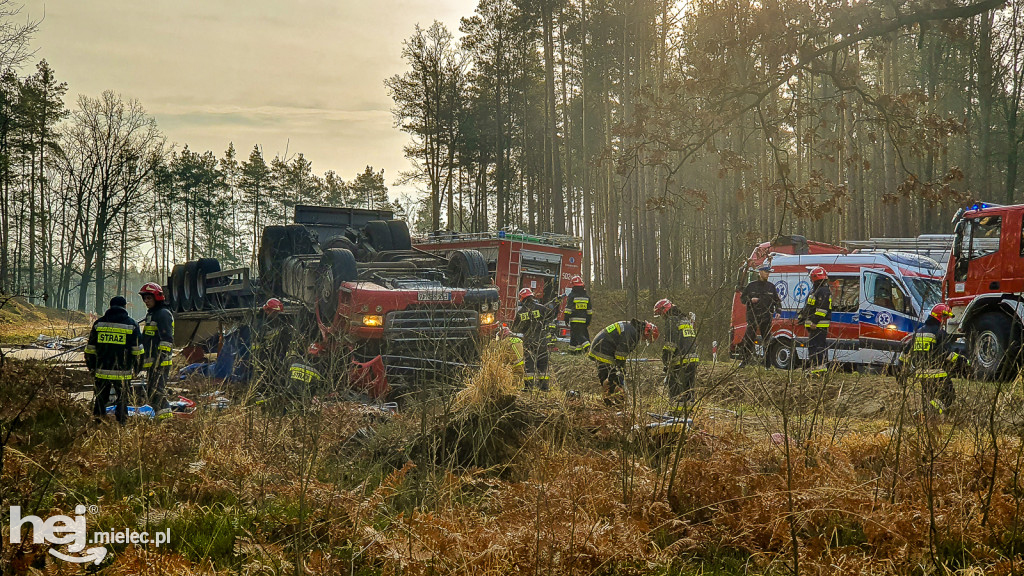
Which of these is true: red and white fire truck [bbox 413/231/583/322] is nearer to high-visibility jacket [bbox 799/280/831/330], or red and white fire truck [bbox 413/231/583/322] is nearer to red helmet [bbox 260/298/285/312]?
red helmet [bbox 260/298/285/312]

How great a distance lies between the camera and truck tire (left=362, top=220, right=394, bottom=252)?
12.6m

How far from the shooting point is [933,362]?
6953 millimetres

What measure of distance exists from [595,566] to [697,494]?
122 cm

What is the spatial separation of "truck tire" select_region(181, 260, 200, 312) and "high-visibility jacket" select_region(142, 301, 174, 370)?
6.66 metres

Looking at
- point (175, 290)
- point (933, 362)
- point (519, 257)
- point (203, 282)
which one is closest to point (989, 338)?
point (933, 362)

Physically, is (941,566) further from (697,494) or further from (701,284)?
(701,284)

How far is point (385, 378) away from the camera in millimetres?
10188

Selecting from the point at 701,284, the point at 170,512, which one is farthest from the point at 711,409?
the point at 701,284

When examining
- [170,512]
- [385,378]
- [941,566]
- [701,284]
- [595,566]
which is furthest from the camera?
[701,284]

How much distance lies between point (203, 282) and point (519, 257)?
7103mm

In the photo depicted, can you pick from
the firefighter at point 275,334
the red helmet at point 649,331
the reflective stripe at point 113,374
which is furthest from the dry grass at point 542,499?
the firefighter at point 275,334

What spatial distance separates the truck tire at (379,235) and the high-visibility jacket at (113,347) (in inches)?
196

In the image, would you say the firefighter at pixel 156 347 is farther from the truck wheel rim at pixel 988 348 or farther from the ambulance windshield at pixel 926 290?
the ambulance windshield at pixel 926 290

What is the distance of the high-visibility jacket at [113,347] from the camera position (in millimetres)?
7836
